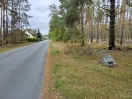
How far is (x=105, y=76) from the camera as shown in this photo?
8906 mm

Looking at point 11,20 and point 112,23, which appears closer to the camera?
point 112,23

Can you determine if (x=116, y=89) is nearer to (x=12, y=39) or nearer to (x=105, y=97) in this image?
(x=105, y=97)

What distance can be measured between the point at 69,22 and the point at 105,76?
60.6 feet

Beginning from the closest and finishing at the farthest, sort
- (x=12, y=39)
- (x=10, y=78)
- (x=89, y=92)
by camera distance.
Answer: (x=89, y=92) < (x=10, y=78) < (x=12, y=39)

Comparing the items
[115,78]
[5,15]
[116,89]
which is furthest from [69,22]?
[116,89]

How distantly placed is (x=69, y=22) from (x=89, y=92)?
20736 mm

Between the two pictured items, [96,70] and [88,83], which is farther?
[96,70]

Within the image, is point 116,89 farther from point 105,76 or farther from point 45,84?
point 45,84

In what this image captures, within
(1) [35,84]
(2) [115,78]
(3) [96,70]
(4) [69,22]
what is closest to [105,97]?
(2) [115,78]

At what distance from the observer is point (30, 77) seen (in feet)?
31.0

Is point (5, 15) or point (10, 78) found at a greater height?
point (5, 15)

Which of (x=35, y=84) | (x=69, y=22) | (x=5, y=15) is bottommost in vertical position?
(x=35, y=84)

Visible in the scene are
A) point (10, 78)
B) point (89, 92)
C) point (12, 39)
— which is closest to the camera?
point (89, 92)

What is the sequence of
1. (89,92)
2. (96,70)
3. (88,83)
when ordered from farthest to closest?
(96,70) → (88,83) → (89,92)
